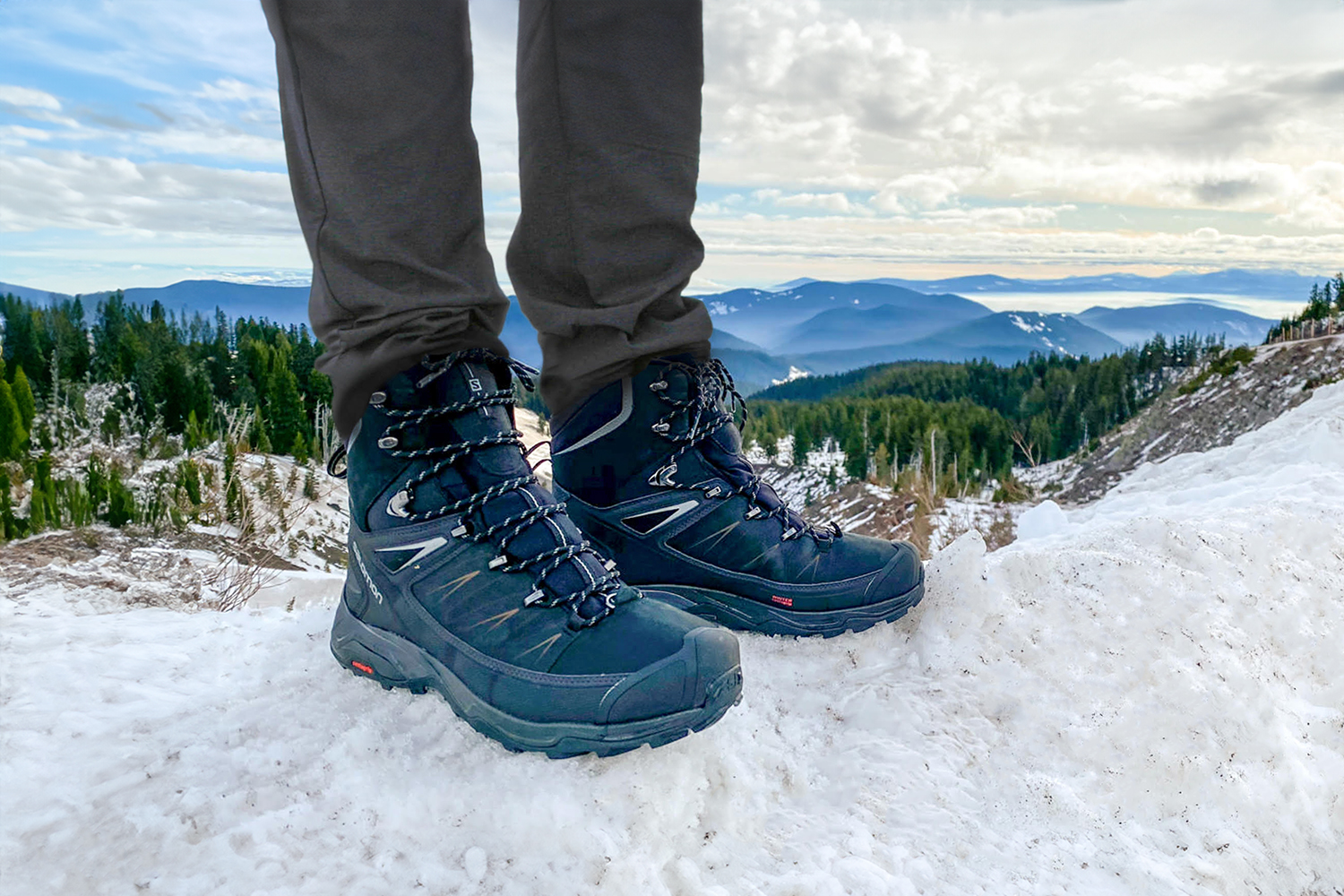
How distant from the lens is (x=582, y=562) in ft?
4.19

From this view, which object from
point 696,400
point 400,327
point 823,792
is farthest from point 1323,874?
point 400,327

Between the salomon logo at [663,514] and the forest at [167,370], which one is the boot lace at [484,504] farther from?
the forest at [167,370]

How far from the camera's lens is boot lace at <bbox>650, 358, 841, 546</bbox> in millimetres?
1554

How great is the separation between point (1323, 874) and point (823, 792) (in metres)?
0.72

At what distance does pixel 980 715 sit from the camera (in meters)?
1.37

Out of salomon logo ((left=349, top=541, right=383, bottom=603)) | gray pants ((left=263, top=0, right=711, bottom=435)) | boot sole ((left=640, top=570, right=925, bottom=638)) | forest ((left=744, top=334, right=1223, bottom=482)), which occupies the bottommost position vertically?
forest ((left=744, top=334, right=1223, bottom=482))

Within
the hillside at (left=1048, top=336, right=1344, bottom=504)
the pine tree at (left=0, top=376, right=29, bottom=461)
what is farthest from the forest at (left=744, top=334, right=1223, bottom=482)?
the pine tree at (left=0, top=376, right=29, bottom=461)

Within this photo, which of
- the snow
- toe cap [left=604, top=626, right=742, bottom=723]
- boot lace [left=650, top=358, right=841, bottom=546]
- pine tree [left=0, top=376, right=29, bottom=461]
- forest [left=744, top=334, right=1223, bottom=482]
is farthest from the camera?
forest [left=744, top=334, right=1223, bottom=482]

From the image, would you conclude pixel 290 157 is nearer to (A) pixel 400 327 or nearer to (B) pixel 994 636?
(A) pixel 400 327

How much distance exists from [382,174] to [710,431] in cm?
73

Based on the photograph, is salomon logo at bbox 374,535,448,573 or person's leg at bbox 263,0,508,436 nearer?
person's leg at bbox 263,0,508,436

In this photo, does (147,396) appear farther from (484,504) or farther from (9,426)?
(484,504)

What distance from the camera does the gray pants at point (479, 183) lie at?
1185mm

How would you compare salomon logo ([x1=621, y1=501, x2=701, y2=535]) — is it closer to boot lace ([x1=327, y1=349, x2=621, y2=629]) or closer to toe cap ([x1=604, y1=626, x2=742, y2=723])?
boot lace ([x1=327, y1=349, x2=621, y2=629])
